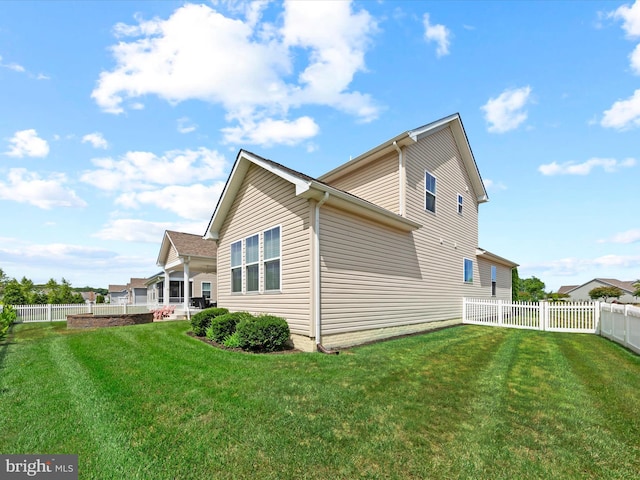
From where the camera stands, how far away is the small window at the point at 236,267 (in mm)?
11570

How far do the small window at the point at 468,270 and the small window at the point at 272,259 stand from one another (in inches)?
411

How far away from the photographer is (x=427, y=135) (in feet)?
42.2

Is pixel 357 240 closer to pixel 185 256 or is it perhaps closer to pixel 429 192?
pixel 429 192

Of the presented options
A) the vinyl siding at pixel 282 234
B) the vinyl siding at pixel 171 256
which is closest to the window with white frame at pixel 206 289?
the vinyl siding at pixel 171 256

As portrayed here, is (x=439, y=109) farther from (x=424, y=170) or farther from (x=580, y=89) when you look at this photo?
(x=580, y=89)

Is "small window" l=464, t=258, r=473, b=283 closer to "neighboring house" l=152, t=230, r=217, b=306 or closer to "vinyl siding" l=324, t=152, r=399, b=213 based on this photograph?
"vinyl siding" l=324, t=152, r=399, b=213

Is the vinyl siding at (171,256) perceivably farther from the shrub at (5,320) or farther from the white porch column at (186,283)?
the shrub at (5,320)

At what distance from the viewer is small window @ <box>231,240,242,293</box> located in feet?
38.0

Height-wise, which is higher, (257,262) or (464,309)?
(257,262)

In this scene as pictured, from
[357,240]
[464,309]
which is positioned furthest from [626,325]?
[357,240]

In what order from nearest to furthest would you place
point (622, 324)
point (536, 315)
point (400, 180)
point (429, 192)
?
point (622, 324), point (400, 180), point (429, 192), point (536, 315)

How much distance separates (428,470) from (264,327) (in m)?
5.32

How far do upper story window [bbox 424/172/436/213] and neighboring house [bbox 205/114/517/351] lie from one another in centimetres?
8

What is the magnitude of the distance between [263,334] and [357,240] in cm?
357
